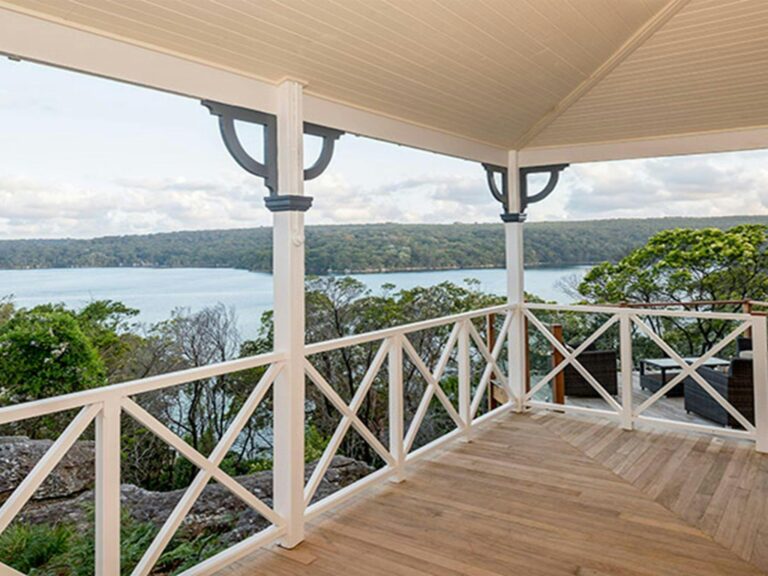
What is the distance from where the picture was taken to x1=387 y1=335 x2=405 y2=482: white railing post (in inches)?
139

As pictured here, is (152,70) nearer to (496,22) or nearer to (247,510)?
(496,22)

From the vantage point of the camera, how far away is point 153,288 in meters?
5.77

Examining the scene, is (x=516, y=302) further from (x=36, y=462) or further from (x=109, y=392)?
(x=36, y=462)

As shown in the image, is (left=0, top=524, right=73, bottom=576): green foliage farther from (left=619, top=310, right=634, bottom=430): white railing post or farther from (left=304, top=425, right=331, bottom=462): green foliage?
(left=619, top=310, right=634, bottom=430): white railing post

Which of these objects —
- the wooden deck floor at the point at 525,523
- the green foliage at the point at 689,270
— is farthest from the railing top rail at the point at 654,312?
the green foliage at the point at 689,270

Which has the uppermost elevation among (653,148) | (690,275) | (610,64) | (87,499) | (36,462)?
(610,64)

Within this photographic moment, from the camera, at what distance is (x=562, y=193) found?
33.9ft

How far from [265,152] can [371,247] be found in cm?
529

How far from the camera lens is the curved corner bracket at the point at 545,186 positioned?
4980 mm

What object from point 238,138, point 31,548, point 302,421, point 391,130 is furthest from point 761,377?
point 31,548

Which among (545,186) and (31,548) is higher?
(545,186)

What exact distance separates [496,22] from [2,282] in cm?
456

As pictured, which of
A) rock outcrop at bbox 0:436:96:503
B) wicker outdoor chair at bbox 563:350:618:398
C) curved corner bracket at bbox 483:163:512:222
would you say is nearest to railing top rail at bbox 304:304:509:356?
curved corner bracket at bbox 483:163:512:222

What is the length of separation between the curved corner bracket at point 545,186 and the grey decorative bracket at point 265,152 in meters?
2.75
